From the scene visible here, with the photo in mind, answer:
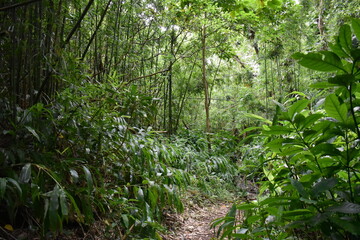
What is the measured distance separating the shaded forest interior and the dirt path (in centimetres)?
15

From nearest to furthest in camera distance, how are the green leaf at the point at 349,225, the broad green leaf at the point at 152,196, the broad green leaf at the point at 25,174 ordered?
the green leaf at the point at 349,225 → the broad green leaf at the point at 25,174 → the broad green leaf at the point at 152,196

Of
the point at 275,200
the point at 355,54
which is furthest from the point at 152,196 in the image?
the point at 355,54

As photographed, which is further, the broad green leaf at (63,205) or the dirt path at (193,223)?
the dirt path at (193,223)

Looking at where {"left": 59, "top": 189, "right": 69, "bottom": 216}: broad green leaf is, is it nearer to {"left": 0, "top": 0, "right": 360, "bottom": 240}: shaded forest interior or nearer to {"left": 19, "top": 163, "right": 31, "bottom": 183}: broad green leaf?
{"left": 0, "top": 0, "right": 360, "bottom": 240}: shaded forest interior

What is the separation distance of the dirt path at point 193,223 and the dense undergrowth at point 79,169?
1.36 ft

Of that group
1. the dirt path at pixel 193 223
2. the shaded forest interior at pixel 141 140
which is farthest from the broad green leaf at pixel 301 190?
the dirt path at pixel 193 223

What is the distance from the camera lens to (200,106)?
741cm

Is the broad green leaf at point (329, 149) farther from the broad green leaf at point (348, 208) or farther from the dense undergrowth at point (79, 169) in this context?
the dense undergrowth at point (79, 169)

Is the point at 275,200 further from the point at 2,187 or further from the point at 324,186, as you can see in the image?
the point at 2,187

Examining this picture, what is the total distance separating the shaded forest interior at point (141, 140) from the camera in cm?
70

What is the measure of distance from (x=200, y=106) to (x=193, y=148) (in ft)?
10.3

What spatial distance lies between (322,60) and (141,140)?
65.3 inches

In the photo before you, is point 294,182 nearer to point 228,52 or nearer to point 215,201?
point 215,201

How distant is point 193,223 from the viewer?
2.58 m
